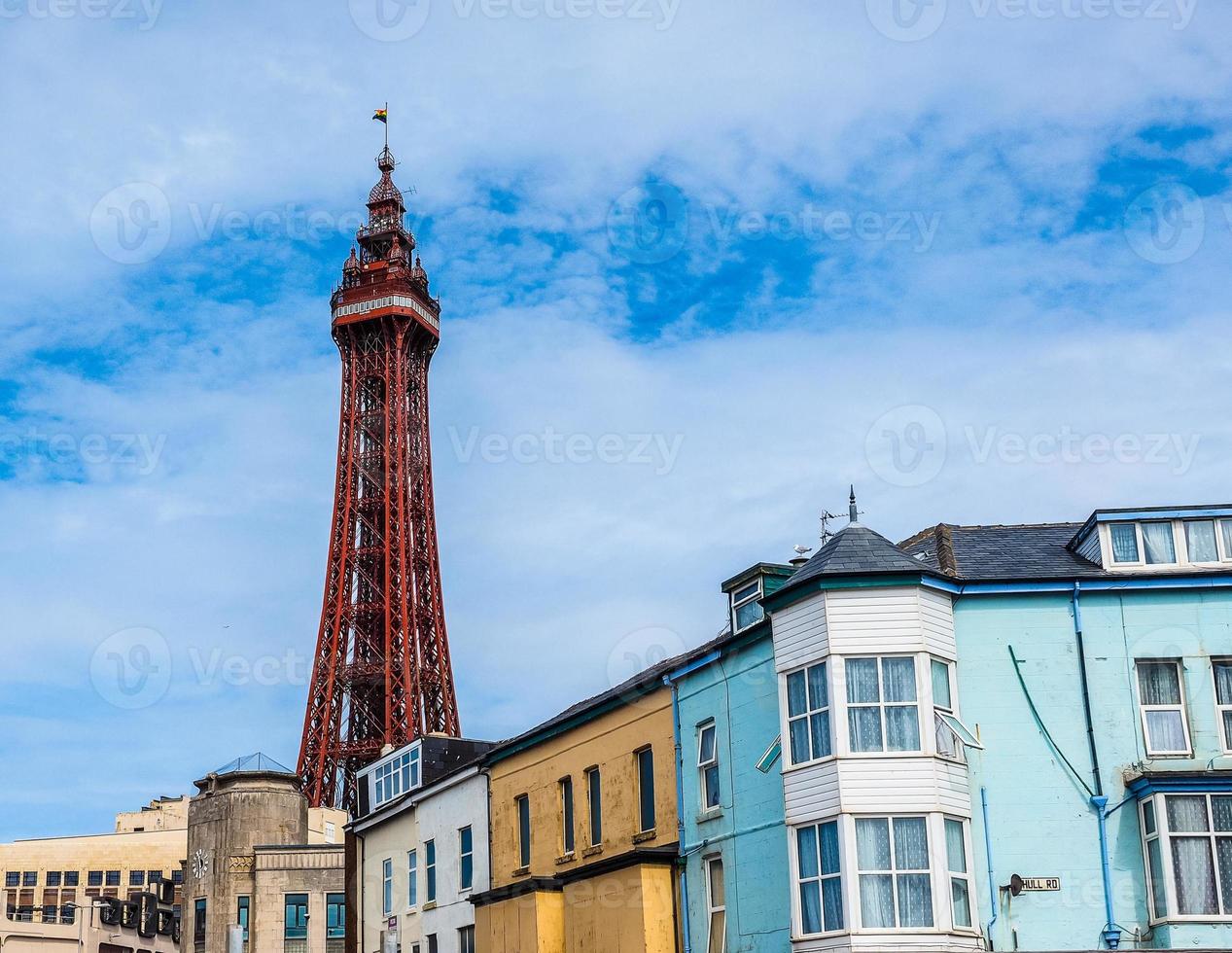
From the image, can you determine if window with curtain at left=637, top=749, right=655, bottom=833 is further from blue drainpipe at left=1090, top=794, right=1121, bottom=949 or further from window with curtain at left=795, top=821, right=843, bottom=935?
blue drainpipe at left=1090, top=794, right=1121, bottom=949

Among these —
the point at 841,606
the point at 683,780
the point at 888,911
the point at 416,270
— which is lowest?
the point at 888,911

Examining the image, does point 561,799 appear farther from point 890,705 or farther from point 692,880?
point 890,705

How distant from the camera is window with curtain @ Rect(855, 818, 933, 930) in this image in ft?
78.4

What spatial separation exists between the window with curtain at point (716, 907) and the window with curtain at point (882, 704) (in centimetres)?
487

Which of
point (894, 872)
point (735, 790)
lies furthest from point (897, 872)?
point (735, 790)

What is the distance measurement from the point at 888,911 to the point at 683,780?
6.27 m

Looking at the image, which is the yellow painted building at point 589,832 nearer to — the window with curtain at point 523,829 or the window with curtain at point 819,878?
the window with curtain at point 523,829

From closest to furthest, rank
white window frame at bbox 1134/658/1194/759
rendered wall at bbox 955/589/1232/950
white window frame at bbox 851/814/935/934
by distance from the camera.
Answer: white window frame at bbox 851/814/935/934 < rendered wall at bbox 955/589/1232/950 < white window frame at bbox 1134/658/1194/759

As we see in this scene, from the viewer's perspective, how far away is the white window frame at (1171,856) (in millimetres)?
23906

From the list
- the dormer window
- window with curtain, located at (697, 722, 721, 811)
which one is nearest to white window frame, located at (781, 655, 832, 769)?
the dormer window

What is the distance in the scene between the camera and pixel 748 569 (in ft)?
98.4

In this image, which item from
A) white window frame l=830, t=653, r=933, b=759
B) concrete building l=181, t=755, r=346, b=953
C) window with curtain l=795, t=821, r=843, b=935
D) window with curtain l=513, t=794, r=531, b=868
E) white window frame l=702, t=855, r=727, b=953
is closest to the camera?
window with curtain l=795, t=821, r=843, b=935

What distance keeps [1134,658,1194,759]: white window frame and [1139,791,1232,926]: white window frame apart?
2.86ft

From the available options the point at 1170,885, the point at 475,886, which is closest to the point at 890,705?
the point at 1170,885
